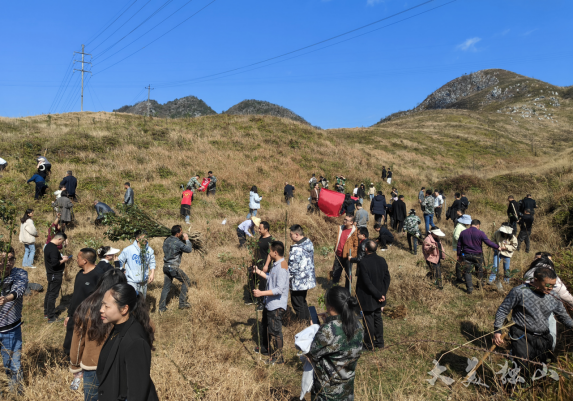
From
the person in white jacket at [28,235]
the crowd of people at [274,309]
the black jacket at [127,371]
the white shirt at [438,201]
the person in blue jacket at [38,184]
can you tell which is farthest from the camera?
the white shirt at [438,201]

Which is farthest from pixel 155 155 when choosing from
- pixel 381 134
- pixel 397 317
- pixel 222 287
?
pixel 381 134

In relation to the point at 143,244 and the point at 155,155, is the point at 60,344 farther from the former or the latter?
the point at 155,155

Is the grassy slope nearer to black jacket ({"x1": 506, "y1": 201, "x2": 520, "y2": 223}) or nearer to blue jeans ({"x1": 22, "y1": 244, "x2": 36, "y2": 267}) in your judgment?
blue jeans ({"x1": 22, "y1": 244, "x2": 36, "y2": 267})

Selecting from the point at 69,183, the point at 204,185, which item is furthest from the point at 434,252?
the point at 69,183

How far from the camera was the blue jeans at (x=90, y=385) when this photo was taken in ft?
9.81

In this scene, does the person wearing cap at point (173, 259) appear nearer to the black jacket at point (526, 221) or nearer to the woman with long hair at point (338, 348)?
the woman with long hair at point (338, 348)

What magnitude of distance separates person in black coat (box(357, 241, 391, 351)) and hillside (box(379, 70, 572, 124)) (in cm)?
3446

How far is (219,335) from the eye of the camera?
567cm

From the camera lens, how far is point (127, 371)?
7.33ft

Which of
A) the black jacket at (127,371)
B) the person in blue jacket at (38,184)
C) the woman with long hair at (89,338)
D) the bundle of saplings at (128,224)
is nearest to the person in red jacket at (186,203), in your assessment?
the person in blue jacket at (38,184)

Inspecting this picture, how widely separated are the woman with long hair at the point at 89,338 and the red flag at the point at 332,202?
32.1 ft

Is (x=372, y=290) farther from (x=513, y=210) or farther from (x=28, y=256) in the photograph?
(x=513, y=210)

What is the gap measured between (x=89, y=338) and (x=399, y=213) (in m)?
12.1

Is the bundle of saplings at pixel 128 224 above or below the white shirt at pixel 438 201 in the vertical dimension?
below
